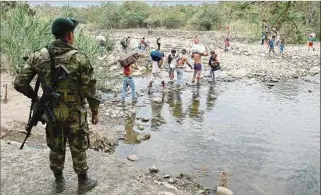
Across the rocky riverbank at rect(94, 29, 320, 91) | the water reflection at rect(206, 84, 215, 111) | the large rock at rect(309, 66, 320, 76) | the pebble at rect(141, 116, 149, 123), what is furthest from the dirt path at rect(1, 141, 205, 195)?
the large rock at rect(309, 66, 320, 76)

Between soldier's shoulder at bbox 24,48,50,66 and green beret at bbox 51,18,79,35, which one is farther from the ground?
green beret at bbox 51,18,79,35

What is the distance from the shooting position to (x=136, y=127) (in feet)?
30.0

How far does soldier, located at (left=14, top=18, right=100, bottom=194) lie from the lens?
3.82 meters

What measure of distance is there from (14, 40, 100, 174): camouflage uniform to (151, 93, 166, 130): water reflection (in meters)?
5.04

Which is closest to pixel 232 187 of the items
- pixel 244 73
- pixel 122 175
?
pixel 122 175

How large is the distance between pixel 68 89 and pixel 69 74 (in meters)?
0.17

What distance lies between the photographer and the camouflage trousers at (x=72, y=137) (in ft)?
13.3

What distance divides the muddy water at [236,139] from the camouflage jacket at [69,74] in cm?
223

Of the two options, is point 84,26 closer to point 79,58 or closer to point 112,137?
point 112,137

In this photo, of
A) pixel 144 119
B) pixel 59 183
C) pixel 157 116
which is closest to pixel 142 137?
pixel 144 119

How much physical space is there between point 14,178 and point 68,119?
5.35 feet

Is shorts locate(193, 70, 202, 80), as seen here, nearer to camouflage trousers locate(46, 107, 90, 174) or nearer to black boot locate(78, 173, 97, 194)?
black boot locate(78, 173, 97, 194)

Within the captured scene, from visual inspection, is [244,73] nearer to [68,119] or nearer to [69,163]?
[69,163]

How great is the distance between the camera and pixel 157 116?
10133mm
